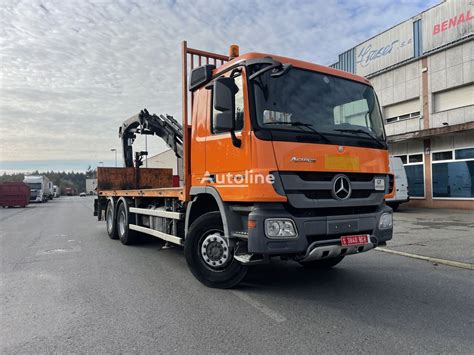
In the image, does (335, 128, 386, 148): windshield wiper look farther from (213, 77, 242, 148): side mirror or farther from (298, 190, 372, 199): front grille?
(213, 77, 242, 148): side mirror

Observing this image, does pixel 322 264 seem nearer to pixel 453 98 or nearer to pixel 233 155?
pixel 233 155

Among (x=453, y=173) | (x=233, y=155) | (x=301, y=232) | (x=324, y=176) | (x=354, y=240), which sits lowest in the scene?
(x=354, y=240)

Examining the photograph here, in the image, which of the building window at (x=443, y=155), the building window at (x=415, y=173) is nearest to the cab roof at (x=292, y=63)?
the building window at (x=443, y=155)

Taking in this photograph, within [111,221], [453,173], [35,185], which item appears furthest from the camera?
[35,185]

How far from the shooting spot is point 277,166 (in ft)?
14.5

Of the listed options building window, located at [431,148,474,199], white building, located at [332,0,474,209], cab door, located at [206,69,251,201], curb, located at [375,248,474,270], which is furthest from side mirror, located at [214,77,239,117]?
building window, located at [431,148,474,199]

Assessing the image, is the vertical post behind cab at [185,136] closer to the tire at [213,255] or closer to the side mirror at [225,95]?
the tire at [213,255]

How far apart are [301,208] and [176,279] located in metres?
2.57

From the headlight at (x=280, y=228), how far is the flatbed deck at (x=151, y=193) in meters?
2.06

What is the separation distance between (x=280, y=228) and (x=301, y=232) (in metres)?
0.25

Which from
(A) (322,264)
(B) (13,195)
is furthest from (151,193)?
(B) (13,195)

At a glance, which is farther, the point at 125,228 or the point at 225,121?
the point at 125,228

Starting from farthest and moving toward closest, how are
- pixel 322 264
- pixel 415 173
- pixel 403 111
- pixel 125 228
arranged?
pixel 403 111 < pixel 415 173 < pixel 125 228 < pixel 322 264

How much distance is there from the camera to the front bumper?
14.3 feet
